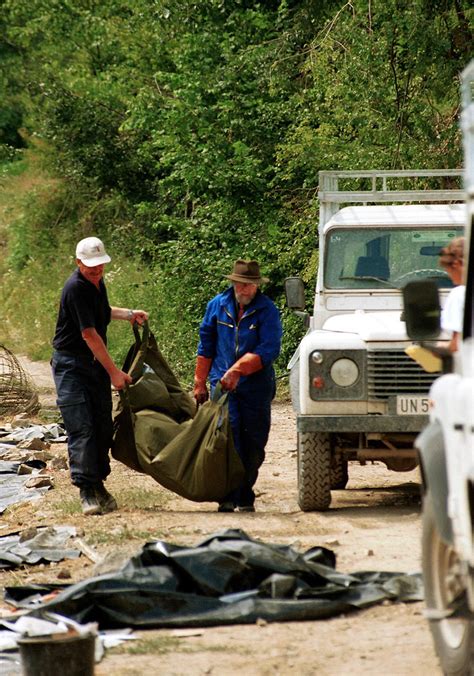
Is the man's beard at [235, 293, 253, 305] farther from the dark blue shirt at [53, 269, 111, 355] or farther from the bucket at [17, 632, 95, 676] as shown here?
the bucket at [17, 632, 95, 676]

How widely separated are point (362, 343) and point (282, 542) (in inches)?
63.7

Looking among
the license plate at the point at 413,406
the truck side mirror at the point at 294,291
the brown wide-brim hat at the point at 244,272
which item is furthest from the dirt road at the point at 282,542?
the brown wide-brim hat at the point at 244,272

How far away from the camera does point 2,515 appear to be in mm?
11195

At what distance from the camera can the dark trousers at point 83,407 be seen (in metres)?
9.81

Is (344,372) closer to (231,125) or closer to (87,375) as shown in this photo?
(87,375)

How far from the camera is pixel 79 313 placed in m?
9.62

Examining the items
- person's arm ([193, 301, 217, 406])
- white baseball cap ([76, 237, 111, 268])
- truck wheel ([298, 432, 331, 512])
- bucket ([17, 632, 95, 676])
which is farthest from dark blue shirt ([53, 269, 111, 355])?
bucket ([17, 632, 95, 676])

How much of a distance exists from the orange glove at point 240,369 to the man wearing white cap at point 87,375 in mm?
722

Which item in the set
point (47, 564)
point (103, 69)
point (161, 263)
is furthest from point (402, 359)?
point (103, 69)

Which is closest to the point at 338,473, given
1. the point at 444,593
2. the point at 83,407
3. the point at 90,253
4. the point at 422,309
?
the point at 83,407

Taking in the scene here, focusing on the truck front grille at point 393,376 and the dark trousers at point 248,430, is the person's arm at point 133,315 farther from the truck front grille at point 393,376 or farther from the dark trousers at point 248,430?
the truck front grille at point 393,376

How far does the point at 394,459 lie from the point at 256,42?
14.2 metres

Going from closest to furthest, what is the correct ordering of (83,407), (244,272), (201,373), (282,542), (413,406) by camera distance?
(282,542) → (413,406) → (83,407) → (244,272) → (201,373)

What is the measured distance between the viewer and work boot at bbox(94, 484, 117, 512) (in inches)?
394
